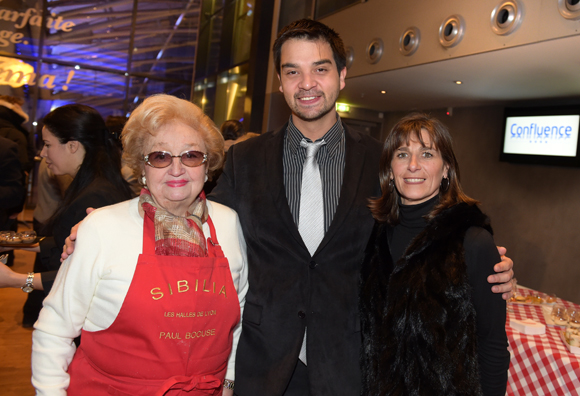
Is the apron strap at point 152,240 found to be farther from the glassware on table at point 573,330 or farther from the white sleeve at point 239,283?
the glassware on table at point 573,330

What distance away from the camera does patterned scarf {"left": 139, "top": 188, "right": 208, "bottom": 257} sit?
145 centimetres

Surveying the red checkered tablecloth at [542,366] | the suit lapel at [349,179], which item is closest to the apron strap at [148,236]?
the suit lapel at [349,179]

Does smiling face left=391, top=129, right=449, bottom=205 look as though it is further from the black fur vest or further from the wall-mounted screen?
the wall-mounted screen

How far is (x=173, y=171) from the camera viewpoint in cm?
151

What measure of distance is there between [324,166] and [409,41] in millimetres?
4250

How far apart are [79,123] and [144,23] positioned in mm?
8736

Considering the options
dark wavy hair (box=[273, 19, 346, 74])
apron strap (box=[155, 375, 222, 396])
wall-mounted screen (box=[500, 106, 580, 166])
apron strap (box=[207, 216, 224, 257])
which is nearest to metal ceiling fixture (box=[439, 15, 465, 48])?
wall-mounted screen (box=[500, 106, 580, 166])

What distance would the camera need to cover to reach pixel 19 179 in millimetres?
3873

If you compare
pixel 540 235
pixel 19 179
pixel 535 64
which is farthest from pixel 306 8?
pixel 19 179

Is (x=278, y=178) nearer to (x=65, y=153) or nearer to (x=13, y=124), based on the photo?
(x=65, y=153)

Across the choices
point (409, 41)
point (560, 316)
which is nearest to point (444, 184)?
point (560, 316)

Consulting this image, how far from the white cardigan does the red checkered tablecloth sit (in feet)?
7.34

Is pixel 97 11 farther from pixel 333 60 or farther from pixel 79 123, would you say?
pixel 333 60

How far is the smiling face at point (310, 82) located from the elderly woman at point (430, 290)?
317mm
